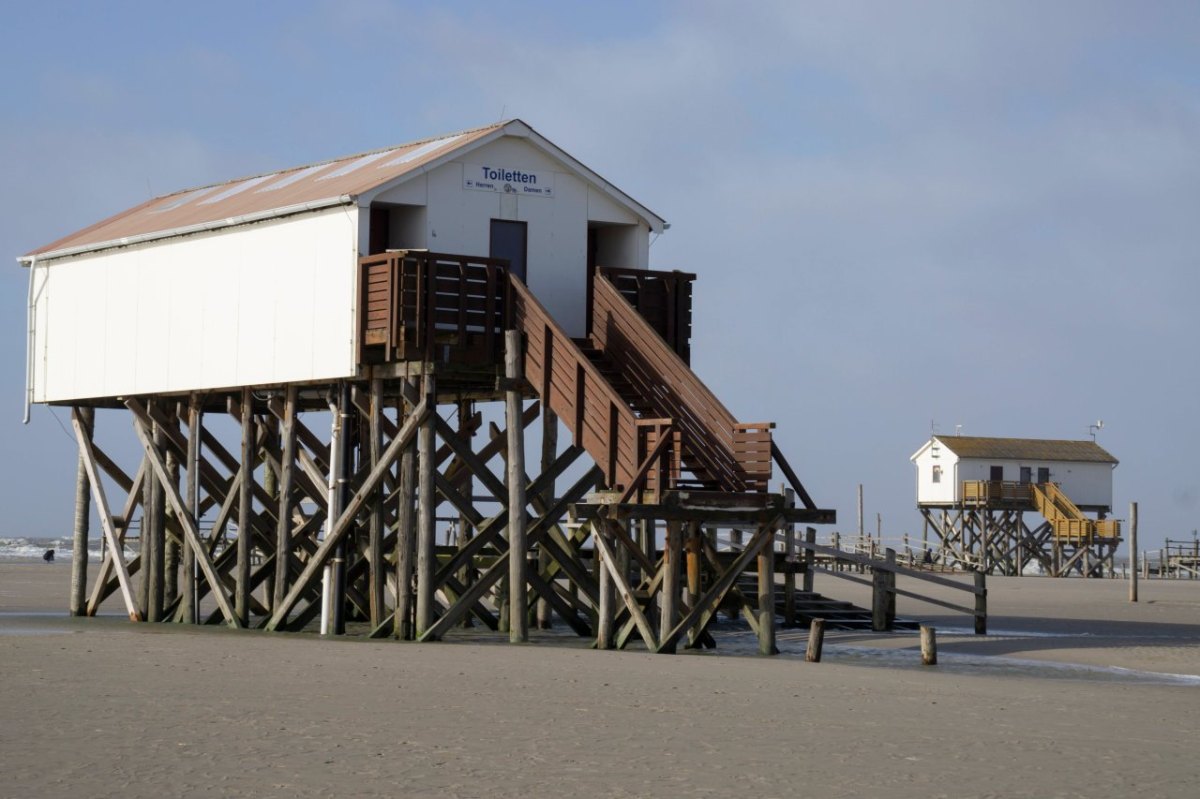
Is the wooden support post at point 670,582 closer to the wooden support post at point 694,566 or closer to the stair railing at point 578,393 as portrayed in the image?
the stair railing at point 578,393

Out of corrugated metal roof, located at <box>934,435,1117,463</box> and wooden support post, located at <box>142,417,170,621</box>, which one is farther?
corrugated metal roof, located at <box>934,435,1117,463</box>

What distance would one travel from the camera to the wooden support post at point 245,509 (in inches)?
1144

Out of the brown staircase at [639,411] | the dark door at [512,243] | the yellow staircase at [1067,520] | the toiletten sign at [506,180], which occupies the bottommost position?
the yellow staircase at [1067,520]

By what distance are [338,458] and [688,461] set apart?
589cm

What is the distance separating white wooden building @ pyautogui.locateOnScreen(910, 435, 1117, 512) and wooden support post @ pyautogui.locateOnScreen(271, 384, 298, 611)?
5386 centimetres

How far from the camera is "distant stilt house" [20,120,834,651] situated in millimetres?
24125

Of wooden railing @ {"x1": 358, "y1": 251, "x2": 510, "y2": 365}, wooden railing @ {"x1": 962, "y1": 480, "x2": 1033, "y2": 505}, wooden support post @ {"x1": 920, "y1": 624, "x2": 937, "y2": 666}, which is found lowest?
wooden support post @ {"x1": 920, "y1": 624, "x2": 937, "y2": 666}

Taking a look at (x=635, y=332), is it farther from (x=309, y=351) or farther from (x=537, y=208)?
(x=309, y=351)

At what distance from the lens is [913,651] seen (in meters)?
27.2

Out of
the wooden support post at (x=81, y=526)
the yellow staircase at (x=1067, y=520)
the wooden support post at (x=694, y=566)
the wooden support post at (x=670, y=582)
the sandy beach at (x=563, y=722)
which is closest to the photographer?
the sandy beach at (x=563, y=722)

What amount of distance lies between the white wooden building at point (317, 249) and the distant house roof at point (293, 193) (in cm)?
5

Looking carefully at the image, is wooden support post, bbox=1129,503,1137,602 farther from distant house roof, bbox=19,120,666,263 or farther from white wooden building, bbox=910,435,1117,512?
white wooden building, bbox=910,435,1117,512

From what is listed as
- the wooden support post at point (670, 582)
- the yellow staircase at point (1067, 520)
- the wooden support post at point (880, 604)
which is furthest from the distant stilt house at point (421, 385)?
the yellow staircase at point (1067, 520)

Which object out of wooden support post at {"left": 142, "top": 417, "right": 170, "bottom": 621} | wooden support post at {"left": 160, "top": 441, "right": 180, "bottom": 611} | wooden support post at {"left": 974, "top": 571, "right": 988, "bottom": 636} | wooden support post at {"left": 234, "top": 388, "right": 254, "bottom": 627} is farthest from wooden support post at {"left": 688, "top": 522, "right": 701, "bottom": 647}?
wooden support post at {"left": 142, "top": 417, "right": 170, "bottom": 621}
